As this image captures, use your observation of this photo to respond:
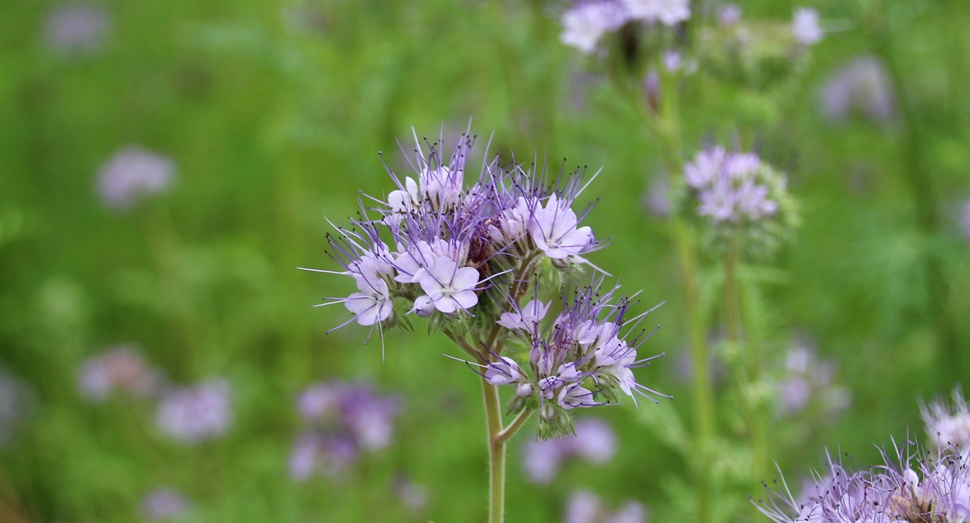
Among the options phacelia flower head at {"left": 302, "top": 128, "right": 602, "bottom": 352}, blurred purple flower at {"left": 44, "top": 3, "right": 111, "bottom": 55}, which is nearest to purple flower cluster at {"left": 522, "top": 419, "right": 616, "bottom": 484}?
phacelia flower head at {"left": 302, "top": 128, "right": 602, "bottom": 352}

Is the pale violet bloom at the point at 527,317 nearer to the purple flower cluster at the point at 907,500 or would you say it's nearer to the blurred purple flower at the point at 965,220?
the purple flower cluster at the point at 907,500

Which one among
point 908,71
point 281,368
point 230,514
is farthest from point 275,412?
point 908,71

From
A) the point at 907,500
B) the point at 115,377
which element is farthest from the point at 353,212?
the point at 907,500

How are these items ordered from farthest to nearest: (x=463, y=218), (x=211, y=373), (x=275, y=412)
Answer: (x=275, y=412) < (x=211, y=373) < (x=463, y=218)

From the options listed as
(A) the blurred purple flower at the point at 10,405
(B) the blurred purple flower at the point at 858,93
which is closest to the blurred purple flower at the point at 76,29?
(A) the blurred purple flower at the point at 10,405

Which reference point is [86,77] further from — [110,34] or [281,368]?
[281,368]

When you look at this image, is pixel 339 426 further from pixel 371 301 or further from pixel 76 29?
pixel 76 29

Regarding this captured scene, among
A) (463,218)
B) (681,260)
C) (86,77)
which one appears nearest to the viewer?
(463,218)
